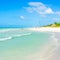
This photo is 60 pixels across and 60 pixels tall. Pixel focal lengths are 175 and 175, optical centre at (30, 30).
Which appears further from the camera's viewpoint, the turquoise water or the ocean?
the turquoise water

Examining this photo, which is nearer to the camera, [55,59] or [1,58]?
[55,59]

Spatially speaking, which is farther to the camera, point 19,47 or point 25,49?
point 19,47

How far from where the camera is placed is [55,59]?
26.6ft

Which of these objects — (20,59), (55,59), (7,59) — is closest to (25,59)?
(20,59)

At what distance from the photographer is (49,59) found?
8.20 m

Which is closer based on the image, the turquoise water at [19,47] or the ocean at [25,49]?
the ocean at [25,49]

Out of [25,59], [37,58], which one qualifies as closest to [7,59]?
[25,59]

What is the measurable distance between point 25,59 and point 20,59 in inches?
10.3

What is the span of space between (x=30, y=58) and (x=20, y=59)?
50cm

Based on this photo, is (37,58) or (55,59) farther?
(37,58)

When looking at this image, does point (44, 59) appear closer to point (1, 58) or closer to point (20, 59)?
point (20, 59)

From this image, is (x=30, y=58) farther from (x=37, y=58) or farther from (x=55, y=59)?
(x=55, y=59)

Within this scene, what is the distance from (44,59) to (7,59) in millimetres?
1818

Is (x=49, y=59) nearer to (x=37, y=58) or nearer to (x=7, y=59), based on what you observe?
(x=37, y=58)
